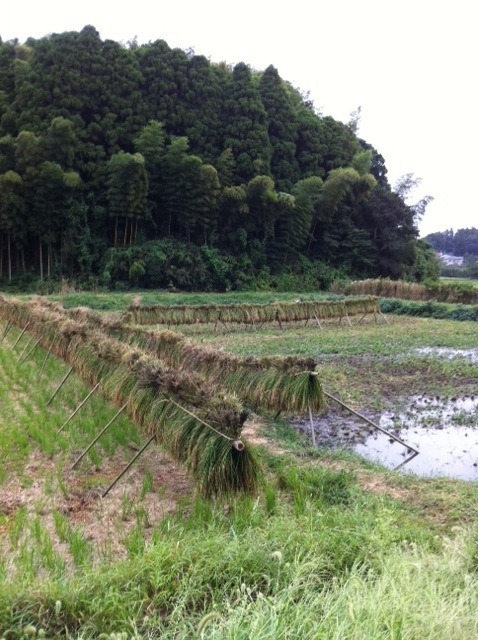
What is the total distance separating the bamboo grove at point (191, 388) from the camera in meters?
4.61

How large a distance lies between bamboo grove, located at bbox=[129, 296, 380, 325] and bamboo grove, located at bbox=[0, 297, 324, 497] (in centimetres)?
717

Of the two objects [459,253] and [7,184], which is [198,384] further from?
[459,253]

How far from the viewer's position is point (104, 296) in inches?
945

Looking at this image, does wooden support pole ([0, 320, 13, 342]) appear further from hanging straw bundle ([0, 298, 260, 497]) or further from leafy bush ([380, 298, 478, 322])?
leafy bush ([380, 298, 478, 322])

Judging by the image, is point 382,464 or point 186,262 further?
point 186,262

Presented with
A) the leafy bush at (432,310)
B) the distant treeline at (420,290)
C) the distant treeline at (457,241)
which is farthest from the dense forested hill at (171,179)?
the distant treeline at (457,241)

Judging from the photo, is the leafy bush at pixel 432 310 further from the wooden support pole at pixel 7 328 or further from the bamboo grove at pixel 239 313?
the wooden support pole at pixel 7 328

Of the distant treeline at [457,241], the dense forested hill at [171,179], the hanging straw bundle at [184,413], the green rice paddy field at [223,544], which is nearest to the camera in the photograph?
the green rice paddy field at [223,544]

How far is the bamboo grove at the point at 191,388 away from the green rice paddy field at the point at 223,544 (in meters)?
0.37

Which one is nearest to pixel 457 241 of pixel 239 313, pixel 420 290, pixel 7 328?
pixel 420 290

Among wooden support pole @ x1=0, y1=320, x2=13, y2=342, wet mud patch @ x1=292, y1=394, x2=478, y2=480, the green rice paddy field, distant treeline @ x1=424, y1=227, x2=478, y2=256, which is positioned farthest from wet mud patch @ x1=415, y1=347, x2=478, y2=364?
distant treeline @ x1=424, y1=227, x2=478, y2=256

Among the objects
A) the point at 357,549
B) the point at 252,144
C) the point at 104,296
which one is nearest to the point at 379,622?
the point at 357,549

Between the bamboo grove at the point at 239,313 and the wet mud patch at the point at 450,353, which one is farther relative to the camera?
the bamboo grove at the point at 239,313

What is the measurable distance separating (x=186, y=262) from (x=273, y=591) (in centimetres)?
2738
